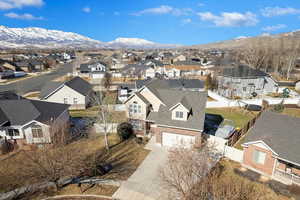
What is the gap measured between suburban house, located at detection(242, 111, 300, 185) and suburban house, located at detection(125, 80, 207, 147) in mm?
5756

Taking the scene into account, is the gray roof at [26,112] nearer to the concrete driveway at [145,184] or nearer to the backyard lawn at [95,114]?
the backyard lawn at [95,114]

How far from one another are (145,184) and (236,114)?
27883 mm

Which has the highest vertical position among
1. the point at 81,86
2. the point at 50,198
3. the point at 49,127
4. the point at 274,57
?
the point at 274,57

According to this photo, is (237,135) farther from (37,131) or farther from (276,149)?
(37,131)

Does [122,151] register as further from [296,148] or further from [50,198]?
[296,148]

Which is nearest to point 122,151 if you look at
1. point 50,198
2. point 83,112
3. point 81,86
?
point 50,198

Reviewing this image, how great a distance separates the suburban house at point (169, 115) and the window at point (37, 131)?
1212 centimetres

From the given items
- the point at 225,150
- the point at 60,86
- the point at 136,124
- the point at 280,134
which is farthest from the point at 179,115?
the point at 60,86

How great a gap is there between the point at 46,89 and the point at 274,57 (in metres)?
92.9

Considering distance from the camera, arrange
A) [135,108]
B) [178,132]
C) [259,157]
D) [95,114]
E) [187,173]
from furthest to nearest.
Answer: [95,114] → [135,108] → [178,132] → [259,157] → [187,173]

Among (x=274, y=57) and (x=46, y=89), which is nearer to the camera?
(x=46, y=89)

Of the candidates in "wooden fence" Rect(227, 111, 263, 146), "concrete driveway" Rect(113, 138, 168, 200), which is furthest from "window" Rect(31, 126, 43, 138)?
"wooden fence" Rect(227, 111, 263, 146)

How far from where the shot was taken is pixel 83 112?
124 feet

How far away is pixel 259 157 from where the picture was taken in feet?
61.8
